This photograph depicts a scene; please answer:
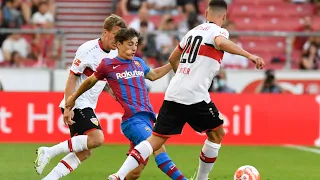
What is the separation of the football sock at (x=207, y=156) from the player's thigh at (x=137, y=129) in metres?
0.67

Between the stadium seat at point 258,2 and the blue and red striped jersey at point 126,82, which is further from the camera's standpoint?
the stadium seat at point 258,2

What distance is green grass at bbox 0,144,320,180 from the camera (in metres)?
12.0

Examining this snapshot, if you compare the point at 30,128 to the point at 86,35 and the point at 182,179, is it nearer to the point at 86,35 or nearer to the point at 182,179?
the point at 86,35

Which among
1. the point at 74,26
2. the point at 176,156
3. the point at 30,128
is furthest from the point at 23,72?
the point at 176,156

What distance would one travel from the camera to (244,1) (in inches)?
912

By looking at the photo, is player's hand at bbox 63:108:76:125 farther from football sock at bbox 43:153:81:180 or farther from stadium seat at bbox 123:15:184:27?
stadium seat at bbox 123:15:184:27

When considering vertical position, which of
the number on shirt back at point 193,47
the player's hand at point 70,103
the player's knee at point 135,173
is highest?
the number on shirt back at point 193,47

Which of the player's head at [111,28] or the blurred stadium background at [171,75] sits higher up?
the player's head at [111,28]

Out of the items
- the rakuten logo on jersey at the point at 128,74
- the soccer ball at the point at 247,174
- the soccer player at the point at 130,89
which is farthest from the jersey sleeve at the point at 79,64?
the soccer ball at the point at 247,174

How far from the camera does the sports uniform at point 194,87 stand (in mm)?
9445

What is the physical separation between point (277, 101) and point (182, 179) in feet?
28.9

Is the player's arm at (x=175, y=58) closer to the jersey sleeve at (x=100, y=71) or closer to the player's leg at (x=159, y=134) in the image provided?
the player's leg at (x=159, y=134)

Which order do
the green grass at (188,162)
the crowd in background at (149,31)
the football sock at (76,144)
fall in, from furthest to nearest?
the crowd in background at (149,31) → the green grass at (188,162) → the football sock at (76,144)

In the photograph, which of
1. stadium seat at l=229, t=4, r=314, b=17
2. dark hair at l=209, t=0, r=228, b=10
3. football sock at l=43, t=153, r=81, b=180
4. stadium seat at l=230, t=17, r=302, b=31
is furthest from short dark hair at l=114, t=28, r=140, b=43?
stadium seat at l=229, t=4, r=314, b=17
